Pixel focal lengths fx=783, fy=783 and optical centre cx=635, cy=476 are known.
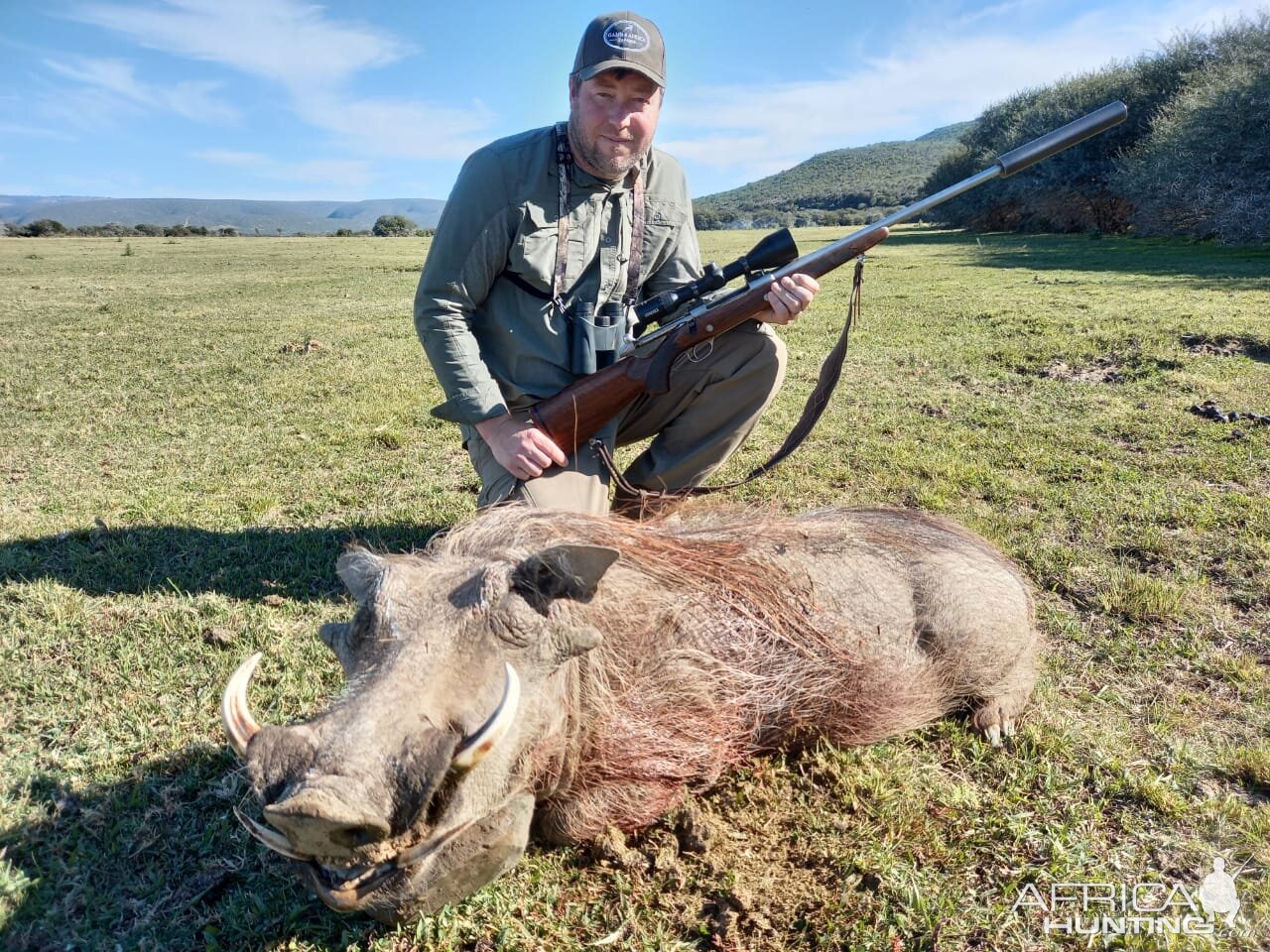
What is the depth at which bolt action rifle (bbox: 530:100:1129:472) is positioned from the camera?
3.53 meters

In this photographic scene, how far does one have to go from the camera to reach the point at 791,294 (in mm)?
3602

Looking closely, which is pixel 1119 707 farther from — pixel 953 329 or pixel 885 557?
pixel 953 329

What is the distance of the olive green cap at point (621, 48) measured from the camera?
127 inches

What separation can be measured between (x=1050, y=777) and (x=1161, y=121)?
32988 millimetres

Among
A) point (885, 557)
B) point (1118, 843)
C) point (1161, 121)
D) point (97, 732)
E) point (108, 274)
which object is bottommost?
point (1118, 843)

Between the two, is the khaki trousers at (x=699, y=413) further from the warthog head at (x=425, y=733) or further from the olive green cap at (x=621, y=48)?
the warthog head at (x=425, y=733)

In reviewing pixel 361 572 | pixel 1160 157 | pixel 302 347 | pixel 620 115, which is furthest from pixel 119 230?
pixel 361 572

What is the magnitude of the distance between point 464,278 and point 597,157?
2.62 feet

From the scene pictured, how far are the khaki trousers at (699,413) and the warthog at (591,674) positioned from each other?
3.93 ft

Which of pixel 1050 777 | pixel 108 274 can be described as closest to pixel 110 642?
pixel 1050 777


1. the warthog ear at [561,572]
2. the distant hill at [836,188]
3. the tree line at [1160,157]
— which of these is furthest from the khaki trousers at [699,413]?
the distant hill at [836,188]

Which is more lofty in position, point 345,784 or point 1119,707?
point 345,784

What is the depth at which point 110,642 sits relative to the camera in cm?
345

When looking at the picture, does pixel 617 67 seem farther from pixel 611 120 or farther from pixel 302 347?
pixel 302 347
